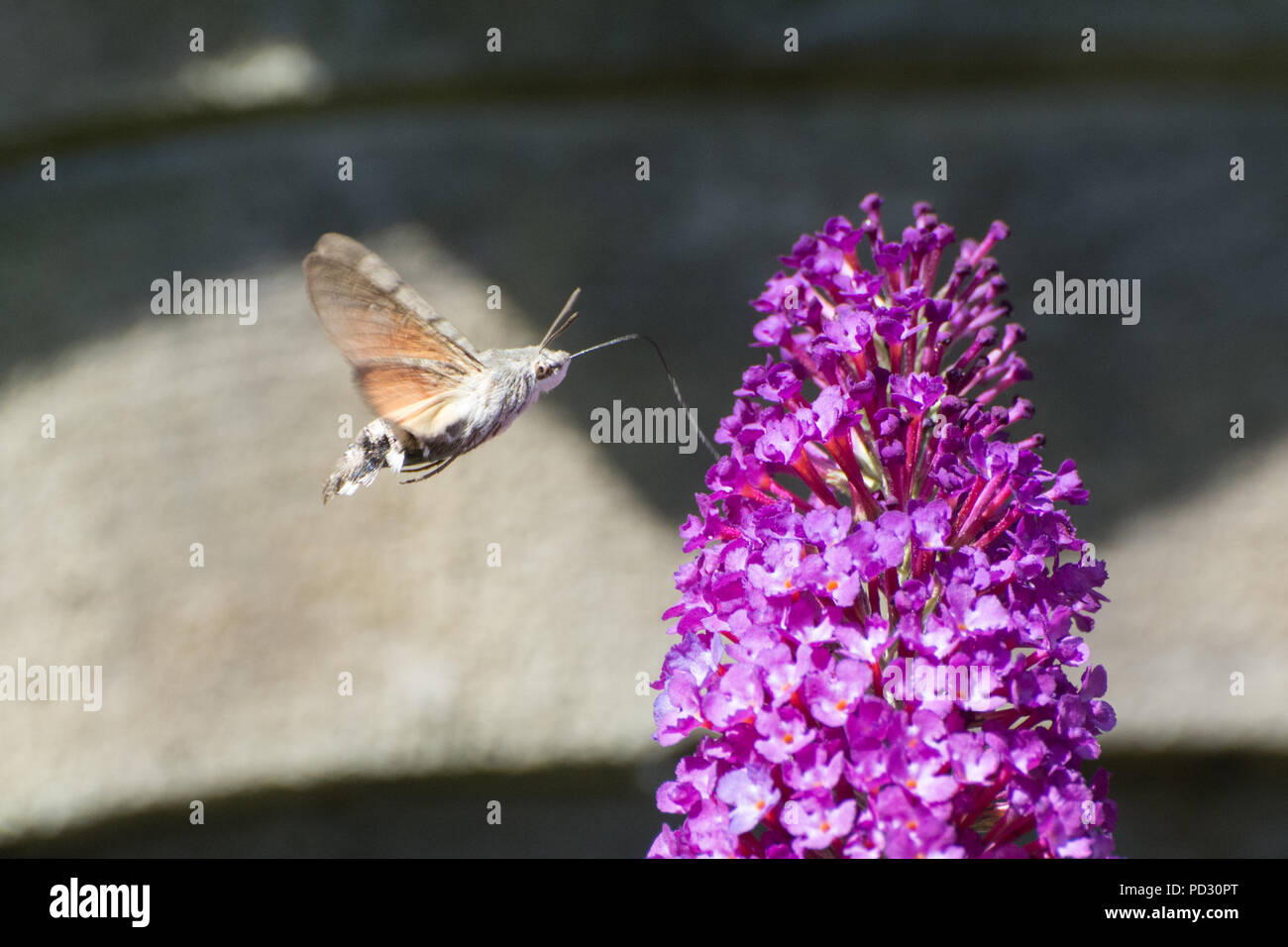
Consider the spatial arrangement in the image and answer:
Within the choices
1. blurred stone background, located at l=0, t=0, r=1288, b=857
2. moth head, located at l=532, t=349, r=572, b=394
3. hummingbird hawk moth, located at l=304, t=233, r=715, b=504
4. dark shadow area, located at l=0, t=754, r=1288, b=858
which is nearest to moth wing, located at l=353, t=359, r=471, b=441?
hummingbird hawk moth, located at l=304, t=233, r=715, b=504

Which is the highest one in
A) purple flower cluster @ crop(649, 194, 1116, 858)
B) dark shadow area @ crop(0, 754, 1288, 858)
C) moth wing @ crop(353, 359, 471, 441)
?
moth wing @ crop(353, 359, 471, 441)

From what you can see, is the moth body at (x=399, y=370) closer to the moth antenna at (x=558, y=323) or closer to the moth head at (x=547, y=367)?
the moth head at (x=547, y=367)

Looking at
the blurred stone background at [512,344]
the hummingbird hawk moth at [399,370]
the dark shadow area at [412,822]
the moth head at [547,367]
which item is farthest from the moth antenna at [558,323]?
the dark shadow area at [412,822]

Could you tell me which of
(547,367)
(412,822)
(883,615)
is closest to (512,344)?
(547,367)

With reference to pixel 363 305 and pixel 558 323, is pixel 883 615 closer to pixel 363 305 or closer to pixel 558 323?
pixel 363 305

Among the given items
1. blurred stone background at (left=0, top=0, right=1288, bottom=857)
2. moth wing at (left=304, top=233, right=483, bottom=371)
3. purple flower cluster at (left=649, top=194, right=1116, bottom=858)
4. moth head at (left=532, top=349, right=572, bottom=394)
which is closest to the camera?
purple flower cluster at (left=649, top=194, right=1116, bottom=858)

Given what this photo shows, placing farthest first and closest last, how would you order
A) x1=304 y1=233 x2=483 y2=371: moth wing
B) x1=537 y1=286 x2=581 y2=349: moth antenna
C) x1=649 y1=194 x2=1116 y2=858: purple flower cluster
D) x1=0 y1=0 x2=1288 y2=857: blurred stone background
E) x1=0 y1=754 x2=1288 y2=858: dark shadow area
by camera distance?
x1=0 y1=754 x2=1288 y2=858: dark shadow area → x1=0 y1=0 x2=1288 y2=857: blurred stone background → x1=537 y1=286 x2=581 y2=349: moth antenna → x1=304 y1=233 x2=483 y2=371: moth wing → x1=649 y1=194 x2=1116 y2=858: purple flower cluster

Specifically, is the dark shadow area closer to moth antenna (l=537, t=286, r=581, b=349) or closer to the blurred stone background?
the blurred stone background

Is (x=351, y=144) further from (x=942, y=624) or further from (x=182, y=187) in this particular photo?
(x=942, y=624)
